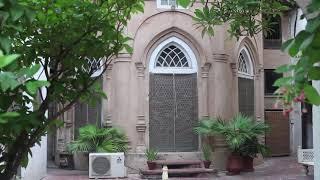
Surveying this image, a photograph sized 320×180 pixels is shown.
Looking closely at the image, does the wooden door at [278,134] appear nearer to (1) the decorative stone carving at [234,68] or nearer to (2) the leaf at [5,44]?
(1) the decorative stone carving at [234,68]

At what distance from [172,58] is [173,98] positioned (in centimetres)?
136

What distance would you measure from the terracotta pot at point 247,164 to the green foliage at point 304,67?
51.1 ft

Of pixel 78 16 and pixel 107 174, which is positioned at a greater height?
pixel 78 16

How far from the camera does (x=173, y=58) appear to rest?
17.6 meters

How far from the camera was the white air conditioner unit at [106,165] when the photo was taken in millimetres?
15852

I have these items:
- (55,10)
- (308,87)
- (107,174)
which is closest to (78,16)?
(55,10)

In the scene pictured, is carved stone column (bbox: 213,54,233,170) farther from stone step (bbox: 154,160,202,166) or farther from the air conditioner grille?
the air conditioner grille

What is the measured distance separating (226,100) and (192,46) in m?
2.18

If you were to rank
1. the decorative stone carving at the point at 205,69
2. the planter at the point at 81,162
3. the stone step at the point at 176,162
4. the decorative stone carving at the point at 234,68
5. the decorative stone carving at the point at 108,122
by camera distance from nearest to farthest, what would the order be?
1. the stone step at the point at 176,162
2. the decorative stone carving at the point at 108,122
3. the decorative stone carving at the point at 205,69
4. the planter at the point at 81,162
5. the decorative stone carving at the point at 234,68

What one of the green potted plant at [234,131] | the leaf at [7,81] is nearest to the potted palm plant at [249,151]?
the green potted plant at [234,131]

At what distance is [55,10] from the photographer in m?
3.52

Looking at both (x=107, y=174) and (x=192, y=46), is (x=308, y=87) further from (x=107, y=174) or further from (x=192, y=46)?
(x=192, y=46)

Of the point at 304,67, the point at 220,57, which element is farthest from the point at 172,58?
the point at 304,67

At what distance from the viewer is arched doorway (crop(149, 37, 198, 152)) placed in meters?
17.2
